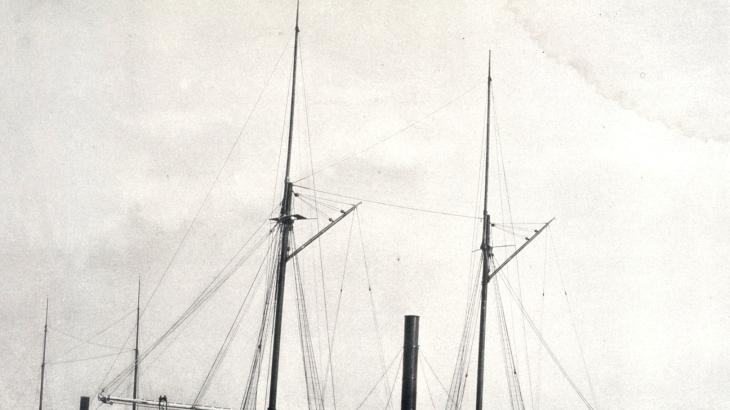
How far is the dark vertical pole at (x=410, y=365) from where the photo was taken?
2512 centimetres

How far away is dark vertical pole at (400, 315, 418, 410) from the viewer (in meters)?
25.1

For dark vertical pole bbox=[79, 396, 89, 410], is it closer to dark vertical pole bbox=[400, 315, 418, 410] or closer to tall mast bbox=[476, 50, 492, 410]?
dark vertical pole bbox=[400, 315, 418, 410]

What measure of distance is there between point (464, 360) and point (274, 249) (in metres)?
8.14

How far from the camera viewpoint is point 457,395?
1169 inches

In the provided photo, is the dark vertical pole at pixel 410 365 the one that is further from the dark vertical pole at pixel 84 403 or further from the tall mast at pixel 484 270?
the dark vertical pole at pixel 84 403

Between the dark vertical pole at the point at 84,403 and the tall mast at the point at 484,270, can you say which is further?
the dark vertical pole at the point at 84,403

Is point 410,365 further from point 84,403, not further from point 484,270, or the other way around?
point 84,403

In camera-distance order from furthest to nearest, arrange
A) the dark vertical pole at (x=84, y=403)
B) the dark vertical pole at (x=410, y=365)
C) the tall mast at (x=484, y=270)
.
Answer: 1. the dark vertical pole at (x=84, y=403)
2. the tall mast at (x=484, y=270)
3. the dark vertical pole at (x=410, y=365)

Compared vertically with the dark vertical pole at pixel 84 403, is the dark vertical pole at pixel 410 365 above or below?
above

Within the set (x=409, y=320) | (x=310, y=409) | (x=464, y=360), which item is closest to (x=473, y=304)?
(x=464, y=360)

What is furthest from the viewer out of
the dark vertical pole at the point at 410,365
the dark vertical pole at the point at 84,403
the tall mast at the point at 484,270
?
the dark vertical pole at the point at 84,403

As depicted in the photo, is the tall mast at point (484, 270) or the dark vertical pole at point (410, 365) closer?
the dark vertical pole at point (410, 365)

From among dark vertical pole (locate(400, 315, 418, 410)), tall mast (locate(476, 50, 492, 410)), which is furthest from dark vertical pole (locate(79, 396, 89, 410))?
tall mast (locate(476, 50, 492, 410))

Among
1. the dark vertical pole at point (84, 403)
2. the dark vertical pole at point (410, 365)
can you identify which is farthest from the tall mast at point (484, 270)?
the dark vertical pole at point (84, 403)
